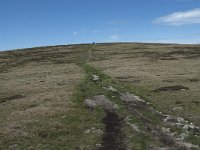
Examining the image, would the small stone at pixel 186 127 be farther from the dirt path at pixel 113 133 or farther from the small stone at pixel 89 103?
the small stone at pixel 89 103

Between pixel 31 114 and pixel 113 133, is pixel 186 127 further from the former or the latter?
pixel 31 114

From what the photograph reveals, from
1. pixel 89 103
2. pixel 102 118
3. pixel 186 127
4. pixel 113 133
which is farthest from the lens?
pixel 89 103

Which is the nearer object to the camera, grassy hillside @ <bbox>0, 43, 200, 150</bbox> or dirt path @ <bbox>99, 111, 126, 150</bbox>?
Result: dirt path @ <bbox>99, 111, 126, 150</bbox>

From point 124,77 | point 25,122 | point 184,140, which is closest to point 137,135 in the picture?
point 184,140

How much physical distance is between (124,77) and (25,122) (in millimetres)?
31627

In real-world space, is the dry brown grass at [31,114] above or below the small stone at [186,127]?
below

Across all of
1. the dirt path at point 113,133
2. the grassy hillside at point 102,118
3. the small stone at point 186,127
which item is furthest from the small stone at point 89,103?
the small stone at point 186,127

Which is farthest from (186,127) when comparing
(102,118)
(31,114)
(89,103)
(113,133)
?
(31,114)

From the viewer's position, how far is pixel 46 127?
28.4 metres

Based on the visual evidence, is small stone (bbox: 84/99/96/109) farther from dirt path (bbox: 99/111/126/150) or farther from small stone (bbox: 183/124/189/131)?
small stone (bbox: 183/124/189/131)

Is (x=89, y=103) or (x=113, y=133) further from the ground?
(x=113, y=133)

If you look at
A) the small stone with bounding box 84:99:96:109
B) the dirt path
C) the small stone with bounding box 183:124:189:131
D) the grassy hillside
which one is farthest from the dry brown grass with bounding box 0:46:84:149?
the small stone with bounding box 183:124:189:131

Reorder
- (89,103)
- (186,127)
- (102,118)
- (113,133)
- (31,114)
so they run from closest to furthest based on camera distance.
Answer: (113,133) → (186,127) → (102,118) → (31,114) → (89,103)

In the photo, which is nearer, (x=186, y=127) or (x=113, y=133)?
(x=113, y=133)
